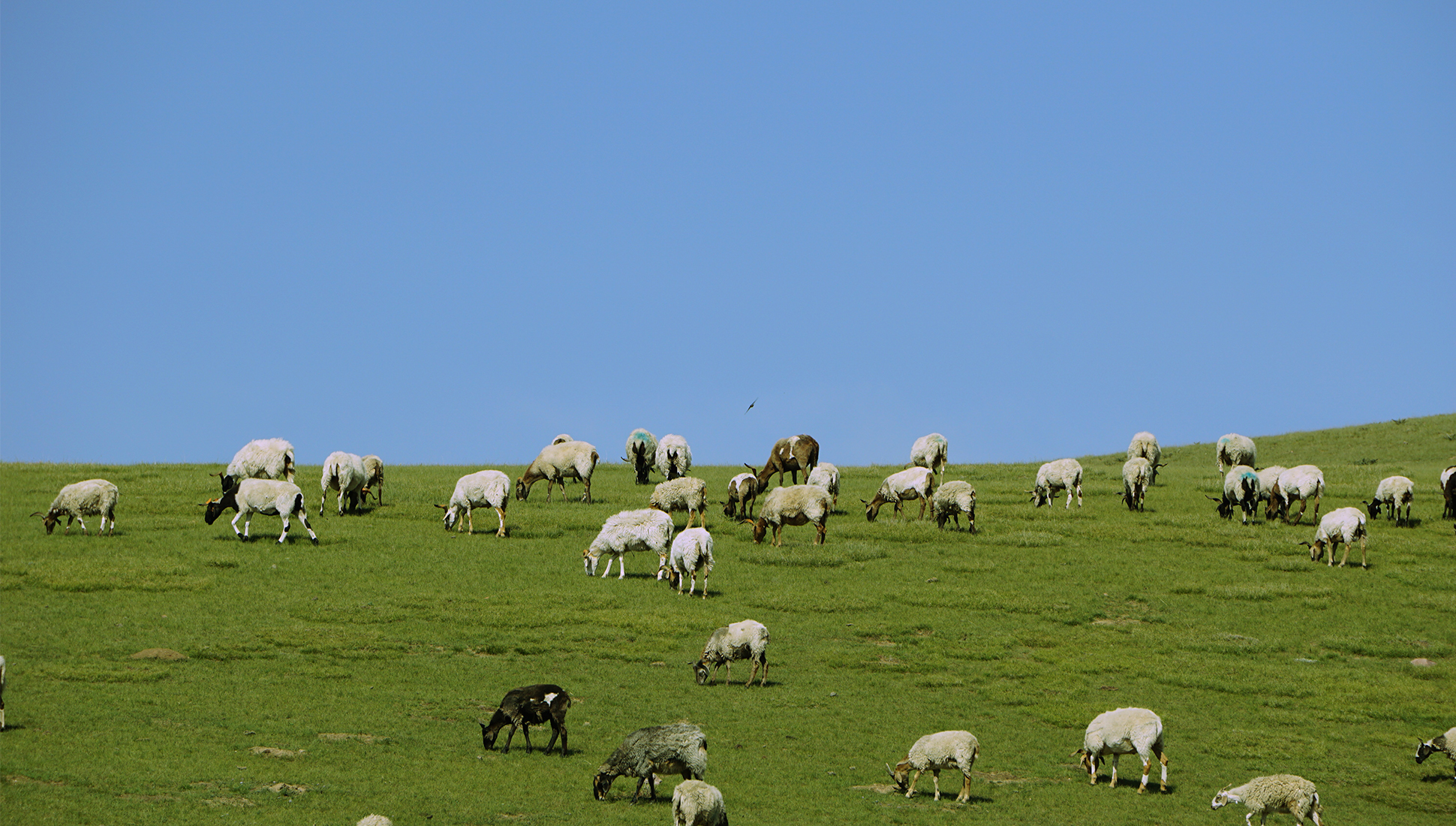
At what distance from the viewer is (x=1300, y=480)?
1566 inches

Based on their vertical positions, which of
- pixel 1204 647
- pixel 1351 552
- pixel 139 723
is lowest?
pixel 139 723

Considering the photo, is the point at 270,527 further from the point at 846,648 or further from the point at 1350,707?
the point at 1350,707

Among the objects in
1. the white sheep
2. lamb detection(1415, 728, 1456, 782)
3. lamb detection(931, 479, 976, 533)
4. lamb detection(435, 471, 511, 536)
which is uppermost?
lamb detection(931, 479, 976, 533)

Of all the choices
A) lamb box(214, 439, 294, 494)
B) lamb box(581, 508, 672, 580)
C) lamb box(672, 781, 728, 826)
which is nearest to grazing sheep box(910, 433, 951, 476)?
lamb box(581, 508, 672, 580)

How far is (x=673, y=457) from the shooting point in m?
44.2

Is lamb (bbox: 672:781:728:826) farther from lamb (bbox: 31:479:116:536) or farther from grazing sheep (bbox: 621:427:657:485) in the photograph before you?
grazing sheep (bbox: 621:427:657:485)

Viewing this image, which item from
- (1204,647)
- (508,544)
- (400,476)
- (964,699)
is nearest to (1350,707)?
(1204,647)

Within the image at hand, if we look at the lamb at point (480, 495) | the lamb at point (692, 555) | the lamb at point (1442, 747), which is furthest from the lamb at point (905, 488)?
the lamb at point (1442, 747)

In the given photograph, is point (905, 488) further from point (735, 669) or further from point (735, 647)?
point (735, 647)

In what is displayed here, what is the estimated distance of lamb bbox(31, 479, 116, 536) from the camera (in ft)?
111

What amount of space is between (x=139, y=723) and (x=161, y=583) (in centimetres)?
1015

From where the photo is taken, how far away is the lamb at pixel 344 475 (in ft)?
122

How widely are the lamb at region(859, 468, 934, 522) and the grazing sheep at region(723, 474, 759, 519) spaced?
4.05 m

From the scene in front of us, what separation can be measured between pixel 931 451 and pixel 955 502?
9724 millimetres
